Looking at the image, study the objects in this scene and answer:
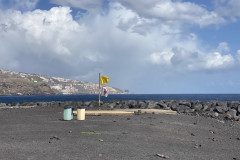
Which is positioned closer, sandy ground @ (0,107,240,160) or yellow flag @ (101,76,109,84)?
sandy ground @ (0,107,240,160)

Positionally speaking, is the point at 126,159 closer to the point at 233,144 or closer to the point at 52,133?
the point at 52,133

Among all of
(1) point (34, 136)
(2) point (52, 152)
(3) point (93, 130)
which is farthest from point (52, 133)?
(2) point (52, 152)

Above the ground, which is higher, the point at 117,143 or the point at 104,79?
the point at 104,79

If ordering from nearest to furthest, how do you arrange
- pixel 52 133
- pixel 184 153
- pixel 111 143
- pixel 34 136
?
pixel 184 153, pixel 111 143, pixel 34 136, pixel 52 133

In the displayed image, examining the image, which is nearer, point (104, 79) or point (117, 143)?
point (117, 143)

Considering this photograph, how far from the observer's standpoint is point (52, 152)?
9.79m

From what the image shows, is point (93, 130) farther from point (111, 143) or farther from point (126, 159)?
point (126, 159)

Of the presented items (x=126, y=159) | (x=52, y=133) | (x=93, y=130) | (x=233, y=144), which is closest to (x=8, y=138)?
(x=52, y=133)

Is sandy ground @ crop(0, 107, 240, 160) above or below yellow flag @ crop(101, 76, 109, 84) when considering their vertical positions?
below

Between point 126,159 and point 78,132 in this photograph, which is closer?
point 126,159

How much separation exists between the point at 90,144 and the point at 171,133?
5.21m

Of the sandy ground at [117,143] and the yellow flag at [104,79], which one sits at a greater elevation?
the yellow flag at [104,79]

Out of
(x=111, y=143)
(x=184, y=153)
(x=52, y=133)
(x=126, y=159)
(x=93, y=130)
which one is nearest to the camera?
(x=126, y=159)

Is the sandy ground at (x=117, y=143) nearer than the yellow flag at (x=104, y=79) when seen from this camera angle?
Yes
